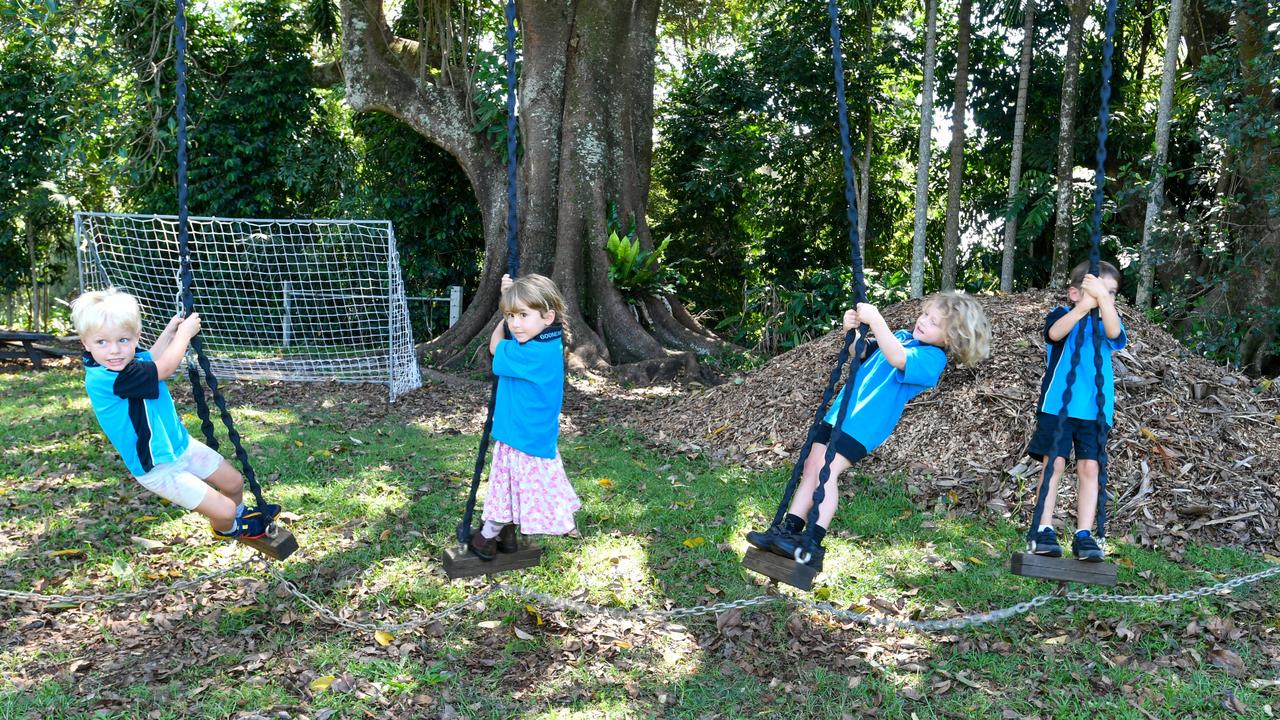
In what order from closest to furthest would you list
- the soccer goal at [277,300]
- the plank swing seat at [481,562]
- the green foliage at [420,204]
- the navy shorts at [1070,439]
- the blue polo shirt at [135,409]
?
the blue polo shirt at [135,409], the plank swing seat at [481,562], the navy shorts at [1070,439], the soccer goal at [277,300], the green foliage at [420,204]

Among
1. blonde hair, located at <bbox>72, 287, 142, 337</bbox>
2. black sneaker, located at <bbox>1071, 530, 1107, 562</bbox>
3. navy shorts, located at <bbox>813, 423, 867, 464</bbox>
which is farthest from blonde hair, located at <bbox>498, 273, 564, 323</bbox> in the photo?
black sneaker, located at <bbox>1071, 530, 1107, 562</bbox>

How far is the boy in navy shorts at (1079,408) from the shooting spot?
4.19 m

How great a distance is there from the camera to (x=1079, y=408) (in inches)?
175

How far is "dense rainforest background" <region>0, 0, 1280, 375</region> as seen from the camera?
10008mm

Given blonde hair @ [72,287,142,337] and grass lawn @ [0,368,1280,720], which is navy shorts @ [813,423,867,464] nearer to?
grass lawn @ [0,368,1280,720]

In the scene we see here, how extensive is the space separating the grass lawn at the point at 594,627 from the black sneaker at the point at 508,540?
416 millimetres

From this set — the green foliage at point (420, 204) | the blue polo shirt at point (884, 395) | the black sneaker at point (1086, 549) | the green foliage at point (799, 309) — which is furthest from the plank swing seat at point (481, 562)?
the green foliage at point (420, 204)

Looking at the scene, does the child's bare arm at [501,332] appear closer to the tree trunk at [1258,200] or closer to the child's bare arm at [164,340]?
the child's bare arm at [164,340]

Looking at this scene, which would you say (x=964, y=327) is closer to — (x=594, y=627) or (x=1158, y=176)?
(x=594, y=627)

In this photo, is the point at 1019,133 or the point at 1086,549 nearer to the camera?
the point at 1086,549

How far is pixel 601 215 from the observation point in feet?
37.5

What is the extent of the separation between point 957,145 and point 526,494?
11.4 metres

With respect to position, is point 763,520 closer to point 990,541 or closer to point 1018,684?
point 990,541

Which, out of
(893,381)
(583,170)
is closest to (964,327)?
(893,381)
